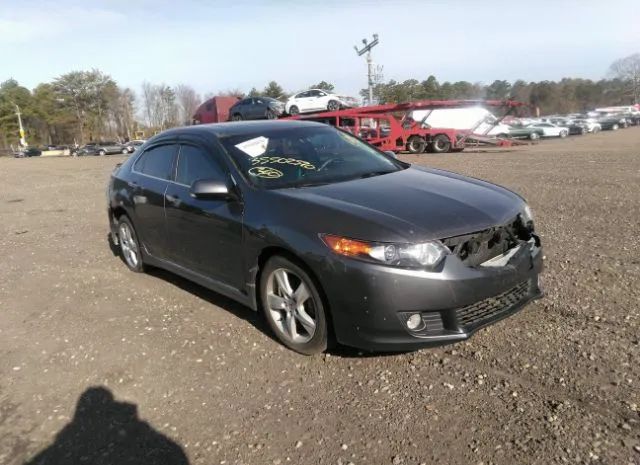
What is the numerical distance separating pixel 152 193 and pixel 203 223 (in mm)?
1055

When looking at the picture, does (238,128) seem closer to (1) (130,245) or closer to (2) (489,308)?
(1) (130,245)

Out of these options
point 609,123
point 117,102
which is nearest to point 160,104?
point 117,102

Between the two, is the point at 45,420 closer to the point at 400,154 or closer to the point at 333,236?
the point at 333,236

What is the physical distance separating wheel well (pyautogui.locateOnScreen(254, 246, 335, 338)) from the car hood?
0.25 meters

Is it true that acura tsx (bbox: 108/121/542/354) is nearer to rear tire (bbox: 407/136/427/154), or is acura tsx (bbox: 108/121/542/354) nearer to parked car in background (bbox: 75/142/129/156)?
rear tire (bbox: 407/136/427/154)

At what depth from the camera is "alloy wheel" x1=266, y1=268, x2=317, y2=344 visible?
3.53m

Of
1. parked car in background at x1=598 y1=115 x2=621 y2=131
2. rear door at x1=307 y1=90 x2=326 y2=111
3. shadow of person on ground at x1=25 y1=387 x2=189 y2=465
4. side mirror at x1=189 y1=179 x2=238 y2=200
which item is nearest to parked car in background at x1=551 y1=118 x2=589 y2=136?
parked car in background at x1=598 y1=115 x2=621 y2=131

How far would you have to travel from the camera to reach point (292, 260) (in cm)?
351

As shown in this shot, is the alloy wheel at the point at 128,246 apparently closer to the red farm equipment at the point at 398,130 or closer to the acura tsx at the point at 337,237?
the acura tsx at the point at 337,237

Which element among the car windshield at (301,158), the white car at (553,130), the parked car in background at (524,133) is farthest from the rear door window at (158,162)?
the white car at (553,130)

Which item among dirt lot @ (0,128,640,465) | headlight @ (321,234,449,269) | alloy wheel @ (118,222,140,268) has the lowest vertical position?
dirt lot @ (0,128,640,465)

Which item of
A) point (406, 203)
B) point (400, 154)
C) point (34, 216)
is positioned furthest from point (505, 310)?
point (400, 154)

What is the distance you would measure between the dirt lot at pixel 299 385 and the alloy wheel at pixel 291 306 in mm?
168

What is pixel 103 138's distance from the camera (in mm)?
90250
